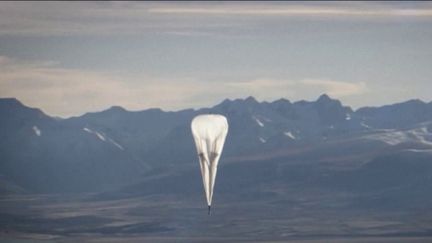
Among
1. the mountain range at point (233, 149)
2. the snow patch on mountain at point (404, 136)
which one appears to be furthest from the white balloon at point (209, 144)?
the snow patch on mountain at point (404, 136)

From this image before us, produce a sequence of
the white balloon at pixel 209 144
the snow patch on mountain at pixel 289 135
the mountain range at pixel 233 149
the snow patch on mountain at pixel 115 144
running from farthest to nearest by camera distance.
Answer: the snow patch on mountain at pixel 289 135, the snow patch on mountain at pixel 115 144, the mountain range at pixel 233 149, the white balloon at pixel 209 144

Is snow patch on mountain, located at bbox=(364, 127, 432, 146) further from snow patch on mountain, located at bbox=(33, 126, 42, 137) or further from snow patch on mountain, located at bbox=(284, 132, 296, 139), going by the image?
snow patch on mountain, located at bbox=(33, 126, 42, 137)

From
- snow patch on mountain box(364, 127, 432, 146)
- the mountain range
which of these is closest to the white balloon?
the mountain range

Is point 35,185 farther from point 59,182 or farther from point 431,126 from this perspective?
point 431,126

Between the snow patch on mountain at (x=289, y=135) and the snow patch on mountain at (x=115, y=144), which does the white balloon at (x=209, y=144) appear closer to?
the snow patch on mountain at (x=115, y=144)

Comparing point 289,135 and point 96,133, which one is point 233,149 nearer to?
point 289,135

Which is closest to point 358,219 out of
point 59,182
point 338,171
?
point 338,171

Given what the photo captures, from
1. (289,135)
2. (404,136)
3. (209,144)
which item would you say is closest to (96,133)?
(289,135)

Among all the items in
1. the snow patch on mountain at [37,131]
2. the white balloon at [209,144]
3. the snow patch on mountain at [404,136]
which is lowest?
the white balloon at [209,144]
